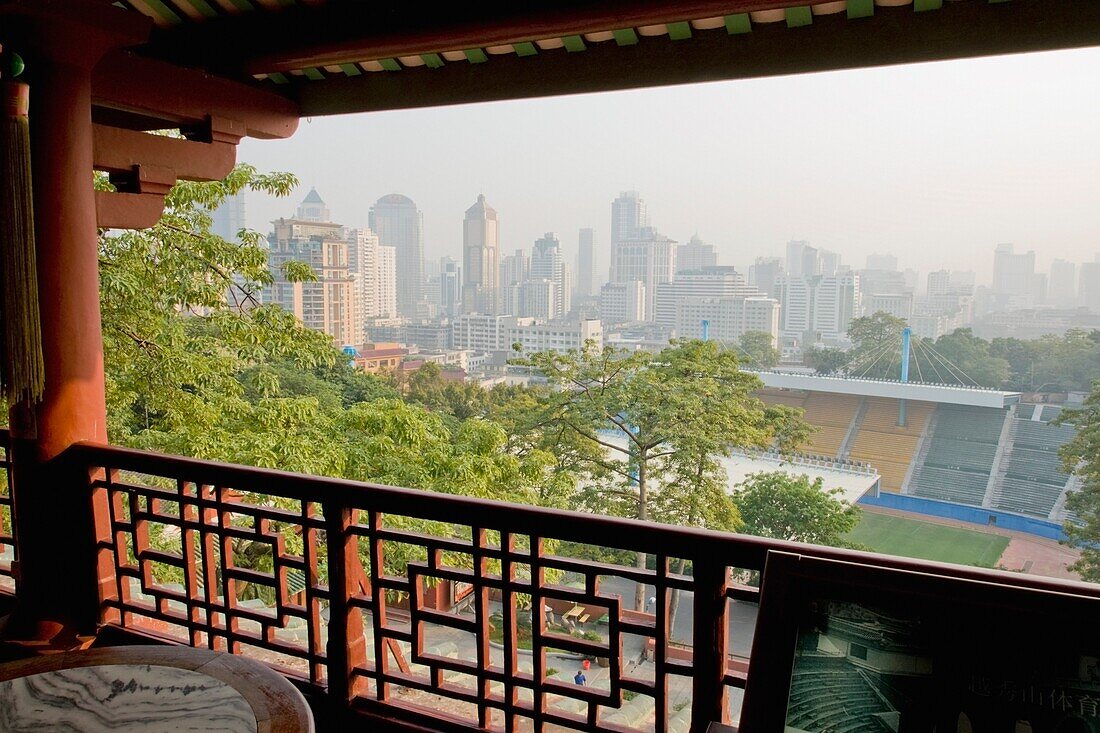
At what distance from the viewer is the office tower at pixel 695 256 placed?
20922 millimetres

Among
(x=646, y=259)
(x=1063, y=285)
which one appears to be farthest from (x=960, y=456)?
(x=646, y=259)

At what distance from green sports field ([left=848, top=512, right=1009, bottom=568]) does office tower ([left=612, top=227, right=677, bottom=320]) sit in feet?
26.6

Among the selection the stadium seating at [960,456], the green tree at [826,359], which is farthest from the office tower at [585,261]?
the stadium seating at [960,456]

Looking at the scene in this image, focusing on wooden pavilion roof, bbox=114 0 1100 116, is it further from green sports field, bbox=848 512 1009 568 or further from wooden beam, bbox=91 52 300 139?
green sports field, bbox=848 512 1009 568

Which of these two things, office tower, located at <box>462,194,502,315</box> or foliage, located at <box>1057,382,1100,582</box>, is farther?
office tower, located at <box>462,194,502,315</box>

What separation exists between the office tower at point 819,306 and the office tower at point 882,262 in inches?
28.6

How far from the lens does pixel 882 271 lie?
19438 millimetres

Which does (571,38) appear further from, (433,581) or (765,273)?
(765,273)

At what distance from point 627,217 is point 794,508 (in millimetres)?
12458

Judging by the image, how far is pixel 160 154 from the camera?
2.39m

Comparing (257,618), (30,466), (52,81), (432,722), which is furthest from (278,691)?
(52,81)

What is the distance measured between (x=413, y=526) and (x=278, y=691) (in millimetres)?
9008

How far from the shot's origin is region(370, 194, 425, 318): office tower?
2239 cm

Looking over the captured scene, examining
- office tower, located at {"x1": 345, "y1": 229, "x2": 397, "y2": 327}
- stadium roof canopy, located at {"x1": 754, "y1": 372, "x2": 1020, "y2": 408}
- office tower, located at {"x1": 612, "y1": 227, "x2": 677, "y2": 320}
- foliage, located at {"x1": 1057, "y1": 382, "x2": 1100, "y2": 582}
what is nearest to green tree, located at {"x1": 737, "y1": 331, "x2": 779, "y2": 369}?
stadium roof canopy, located at {"x1": 754, "y1": 372, "x2": 1020, "y2": 408}
